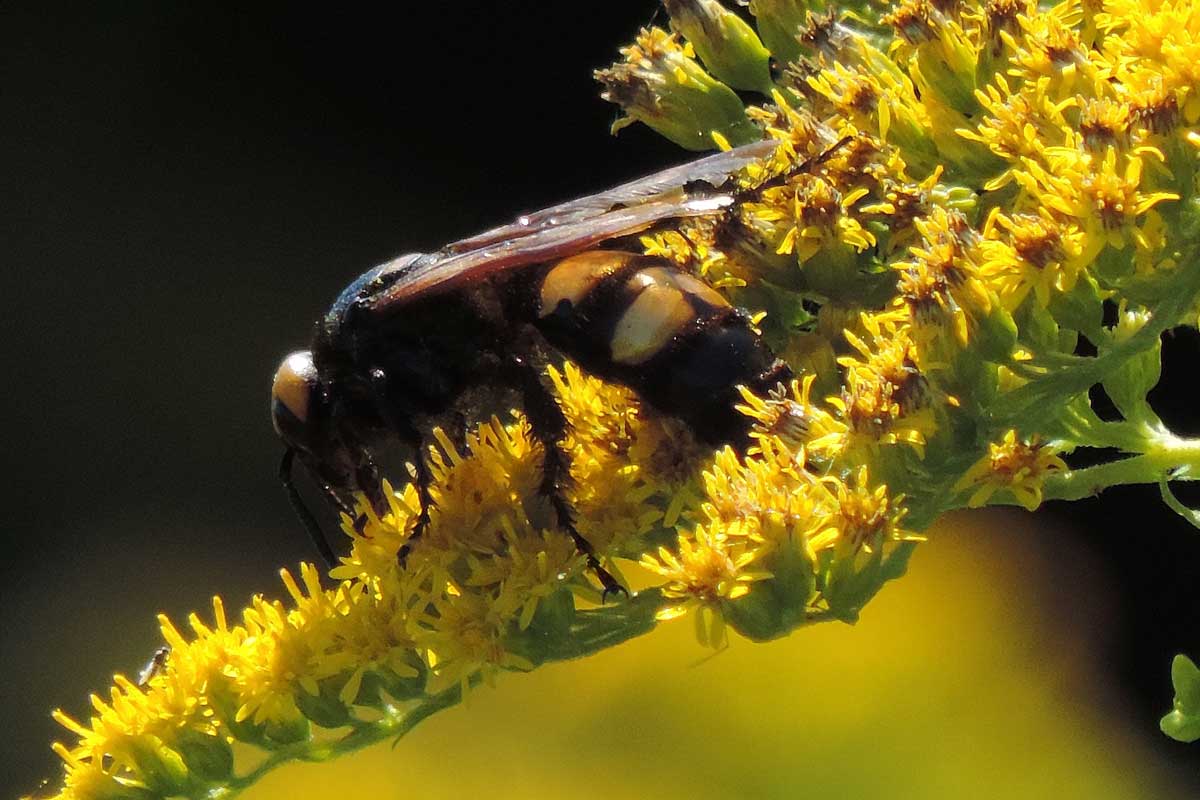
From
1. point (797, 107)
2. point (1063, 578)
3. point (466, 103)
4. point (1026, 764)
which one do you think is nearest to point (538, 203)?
point (466, 103)

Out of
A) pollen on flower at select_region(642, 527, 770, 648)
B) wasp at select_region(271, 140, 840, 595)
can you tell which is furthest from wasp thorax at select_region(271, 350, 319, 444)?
pollen on flower at select_region(642, 527, 770, 648)

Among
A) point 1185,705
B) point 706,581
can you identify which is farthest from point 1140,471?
point 706,581

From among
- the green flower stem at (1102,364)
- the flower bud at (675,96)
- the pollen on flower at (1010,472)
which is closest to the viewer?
the green flower stem at (1102,364)

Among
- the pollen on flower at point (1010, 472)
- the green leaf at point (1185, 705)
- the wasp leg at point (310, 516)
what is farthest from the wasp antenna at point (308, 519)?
the green leaf at point (1185, 705)

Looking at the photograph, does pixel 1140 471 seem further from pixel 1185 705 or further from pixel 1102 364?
pixel 1185 705

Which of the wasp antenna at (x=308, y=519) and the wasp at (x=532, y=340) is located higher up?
the wasp at (x=532, y=340)

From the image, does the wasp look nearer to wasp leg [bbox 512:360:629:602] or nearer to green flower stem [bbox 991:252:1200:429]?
wasp leg [bbox 512:360:629:602]

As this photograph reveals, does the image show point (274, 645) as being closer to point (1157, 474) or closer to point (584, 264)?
point (584, 264)

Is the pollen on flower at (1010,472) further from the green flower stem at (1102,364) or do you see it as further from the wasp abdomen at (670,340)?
the wasp abdomen at (670,340)

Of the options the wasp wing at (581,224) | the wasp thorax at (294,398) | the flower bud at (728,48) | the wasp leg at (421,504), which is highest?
the flower bud at (728,48)
